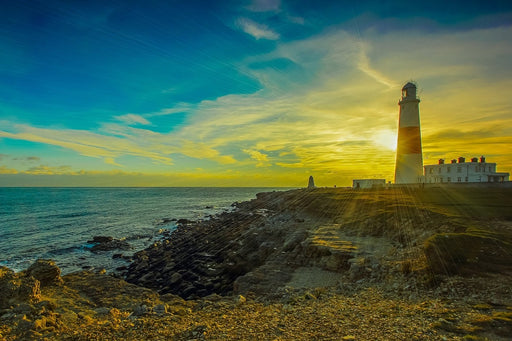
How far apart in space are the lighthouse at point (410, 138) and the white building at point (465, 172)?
5.39 metres

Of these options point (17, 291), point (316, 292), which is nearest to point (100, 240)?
point (17, 291)

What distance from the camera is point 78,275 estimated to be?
14.8 m

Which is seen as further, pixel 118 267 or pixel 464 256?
pixel 118 267

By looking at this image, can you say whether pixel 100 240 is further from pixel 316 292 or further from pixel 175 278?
pixel 316 292

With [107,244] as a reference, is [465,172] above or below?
above

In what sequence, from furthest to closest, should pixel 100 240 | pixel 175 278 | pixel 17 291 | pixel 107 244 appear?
1. pixel 100 240
2. pixel 107 244
3. pixel 175 278
4. pixel 17 291

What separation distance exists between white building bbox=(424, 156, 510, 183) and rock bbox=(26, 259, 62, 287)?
1786 inches

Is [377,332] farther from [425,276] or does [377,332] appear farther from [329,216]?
[329,216]

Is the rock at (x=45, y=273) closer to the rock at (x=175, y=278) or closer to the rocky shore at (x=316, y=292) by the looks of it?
the rocky shore at (x=316, y=292)

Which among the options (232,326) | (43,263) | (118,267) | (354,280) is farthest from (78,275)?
(354,280)

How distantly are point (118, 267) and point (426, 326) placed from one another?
20.9 meters

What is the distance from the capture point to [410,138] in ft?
119

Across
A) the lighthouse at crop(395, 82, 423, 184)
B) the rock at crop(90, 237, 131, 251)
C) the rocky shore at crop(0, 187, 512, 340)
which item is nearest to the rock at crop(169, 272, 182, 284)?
the rocky shore at crop(0, 187, 512, 340)

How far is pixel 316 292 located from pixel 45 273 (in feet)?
43.7
